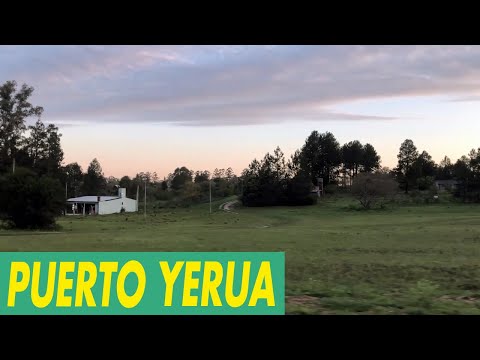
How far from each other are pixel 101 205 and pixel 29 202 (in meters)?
45.6

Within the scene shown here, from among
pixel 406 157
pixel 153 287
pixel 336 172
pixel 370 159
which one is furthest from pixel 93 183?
pixel 153 287

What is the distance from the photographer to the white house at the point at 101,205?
83562 millimetres

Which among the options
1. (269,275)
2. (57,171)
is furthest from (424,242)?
(57,171)

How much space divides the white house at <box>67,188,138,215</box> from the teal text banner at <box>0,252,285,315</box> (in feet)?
258

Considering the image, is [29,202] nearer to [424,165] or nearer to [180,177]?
[424,165]

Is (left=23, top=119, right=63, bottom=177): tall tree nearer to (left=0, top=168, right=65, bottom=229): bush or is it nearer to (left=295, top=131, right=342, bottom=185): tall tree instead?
(left=0, top=168, right=65, bottom=229): bush

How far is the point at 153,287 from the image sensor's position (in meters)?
6.01

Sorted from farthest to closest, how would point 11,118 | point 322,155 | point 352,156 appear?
point 352,156, point 322,155, point 11,118

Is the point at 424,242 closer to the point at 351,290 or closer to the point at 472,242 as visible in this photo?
the point at 472,242

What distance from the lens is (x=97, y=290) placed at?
699cm

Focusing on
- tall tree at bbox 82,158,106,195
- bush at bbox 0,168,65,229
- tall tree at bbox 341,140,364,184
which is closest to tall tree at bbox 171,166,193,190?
tall tree at bbox 82,158,106,195

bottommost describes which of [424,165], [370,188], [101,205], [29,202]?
[101,205]

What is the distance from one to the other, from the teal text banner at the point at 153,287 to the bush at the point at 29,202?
113ft
